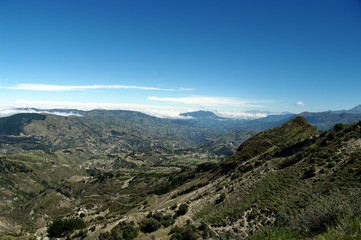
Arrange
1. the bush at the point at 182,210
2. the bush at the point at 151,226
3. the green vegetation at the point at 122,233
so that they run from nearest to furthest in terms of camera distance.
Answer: the green vegetation at the point at 122,233
the bush at the point at 151,226
the bush at the point at 182,210

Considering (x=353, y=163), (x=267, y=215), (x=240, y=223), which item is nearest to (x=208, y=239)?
(x=240, y=223)

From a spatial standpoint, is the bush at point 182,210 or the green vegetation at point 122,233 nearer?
the green vegetation at point 122,233

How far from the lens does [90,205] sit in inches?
6412

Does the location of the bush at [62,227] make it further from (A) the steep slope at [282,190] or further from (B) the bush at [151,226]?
(A) the steep slope at [282,190]

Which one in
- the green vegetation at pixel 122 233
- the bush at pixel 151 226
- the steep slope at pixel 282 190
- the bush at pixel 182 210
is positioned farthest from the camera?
the bush at pixel 182 210

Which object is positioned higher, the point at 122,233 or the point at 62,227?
the point at 122,233

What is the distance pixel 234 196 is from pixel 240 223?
33.6ft

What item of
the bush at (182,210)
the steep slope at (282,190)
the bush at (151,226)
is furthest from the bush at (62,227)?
the steep slope at (282,190)

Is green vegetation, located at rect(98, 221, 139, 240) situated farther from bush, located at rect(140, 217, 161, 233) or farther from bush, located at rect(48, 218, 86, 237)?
bush, located at rect(48, 218, 86, 237)

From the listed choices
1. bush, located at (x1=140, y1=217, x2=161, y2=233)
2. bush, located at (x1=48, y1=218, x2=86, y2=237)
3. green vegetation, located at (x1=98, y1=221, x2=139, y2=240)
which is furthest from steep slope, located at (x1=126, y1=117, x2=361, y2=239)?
bush, located at (x1=48, y1=218, x2=86, y2=237)

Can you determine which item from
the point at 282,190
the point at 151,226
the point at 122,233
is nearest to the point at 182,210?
the point at 151,226

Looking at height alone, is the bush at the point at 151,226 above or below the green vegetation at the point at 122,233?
above

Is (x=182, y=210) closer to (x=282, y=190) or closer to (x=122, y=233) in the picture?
(x=122, y=233)

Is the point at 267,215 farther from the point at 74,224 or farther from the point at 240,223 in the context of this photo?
the point at 74,224
